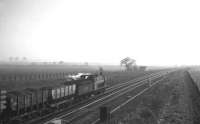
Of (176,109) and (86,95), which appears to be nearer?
(176,109)

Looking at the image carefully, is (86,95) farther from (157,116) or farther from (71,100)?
(157,116)

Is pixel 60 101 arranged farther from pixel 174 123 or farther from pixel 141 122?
pixel 174 123

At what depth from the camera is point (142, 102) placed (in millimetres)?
20609

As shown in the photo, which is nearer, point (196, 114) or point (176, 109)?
point (196, 114)

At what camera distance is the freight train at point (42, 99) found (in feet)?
39.7

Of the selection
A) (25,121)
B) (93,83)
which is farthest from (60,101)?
(93,83)

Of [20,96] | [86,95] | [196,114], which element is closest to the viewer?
[20,96]

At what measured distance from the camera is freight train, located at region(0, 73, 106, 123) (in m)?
12.1

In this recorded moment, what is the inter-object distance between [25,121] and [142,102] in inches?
531

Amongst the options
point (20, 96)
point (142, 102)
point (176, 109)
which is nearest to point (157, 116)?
point (176, 109)

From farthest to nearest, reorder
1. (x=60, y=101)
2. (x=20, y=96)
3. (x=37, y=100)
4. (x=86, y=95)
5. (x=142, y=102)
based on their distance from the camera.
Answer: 1. (x=86, y=95)
2. (x=142, y=102)
3. (x=60, y=101)
4. (x=37, y=100)
5. (x=20, y=96)

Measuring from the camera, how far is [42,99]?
15.1 metres

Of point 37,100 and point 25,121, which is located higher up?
point 37,100

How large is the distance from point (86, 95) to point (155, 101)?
9.09m
